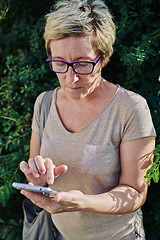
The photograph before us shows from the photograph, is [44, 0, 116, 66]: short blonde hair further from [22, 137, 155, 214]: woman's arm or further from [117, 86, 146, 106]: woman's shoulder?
[22, 137, 155, 214]: woman's arm

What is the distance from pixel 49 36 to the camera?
1.41 metres

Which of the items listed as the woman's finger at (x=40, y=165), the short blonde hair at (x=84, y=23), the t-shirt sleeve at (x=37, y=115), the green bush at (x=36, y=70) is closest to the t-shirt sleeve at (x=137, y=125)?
the green bush at (x=36, y=70)

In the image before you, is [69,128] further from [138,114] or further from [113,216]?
[113,216]

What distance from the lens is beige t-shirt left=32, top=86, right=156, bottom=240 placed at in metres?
1.44

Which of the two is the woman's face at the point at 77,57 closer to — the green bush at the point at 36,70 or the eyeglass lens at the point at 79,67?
the eyeglass lens at the point at 79,67

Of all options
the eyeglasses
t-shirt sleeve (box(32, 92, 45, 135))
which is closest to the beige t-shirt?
t-shirt sleeve (box(32, 92, 45, 135))

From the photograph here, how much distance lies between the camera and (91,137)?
149cm

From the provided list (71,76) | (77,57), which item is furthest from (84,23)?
(71,76)

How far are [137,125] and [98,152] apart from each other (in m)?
0.26

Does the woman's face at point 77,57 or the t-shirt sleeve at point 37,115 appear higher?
the woman's face at point 77,57

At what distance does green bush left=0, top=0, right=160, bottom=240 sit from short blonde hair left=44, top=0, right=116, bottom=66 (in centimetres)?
39

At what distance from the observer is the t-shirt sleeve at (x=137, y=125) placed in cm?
140

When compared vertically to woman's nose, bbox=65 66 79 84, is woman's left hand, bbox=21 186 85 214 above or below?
below

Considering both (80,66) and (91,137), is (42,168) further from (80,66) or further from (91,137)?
(80,66)
